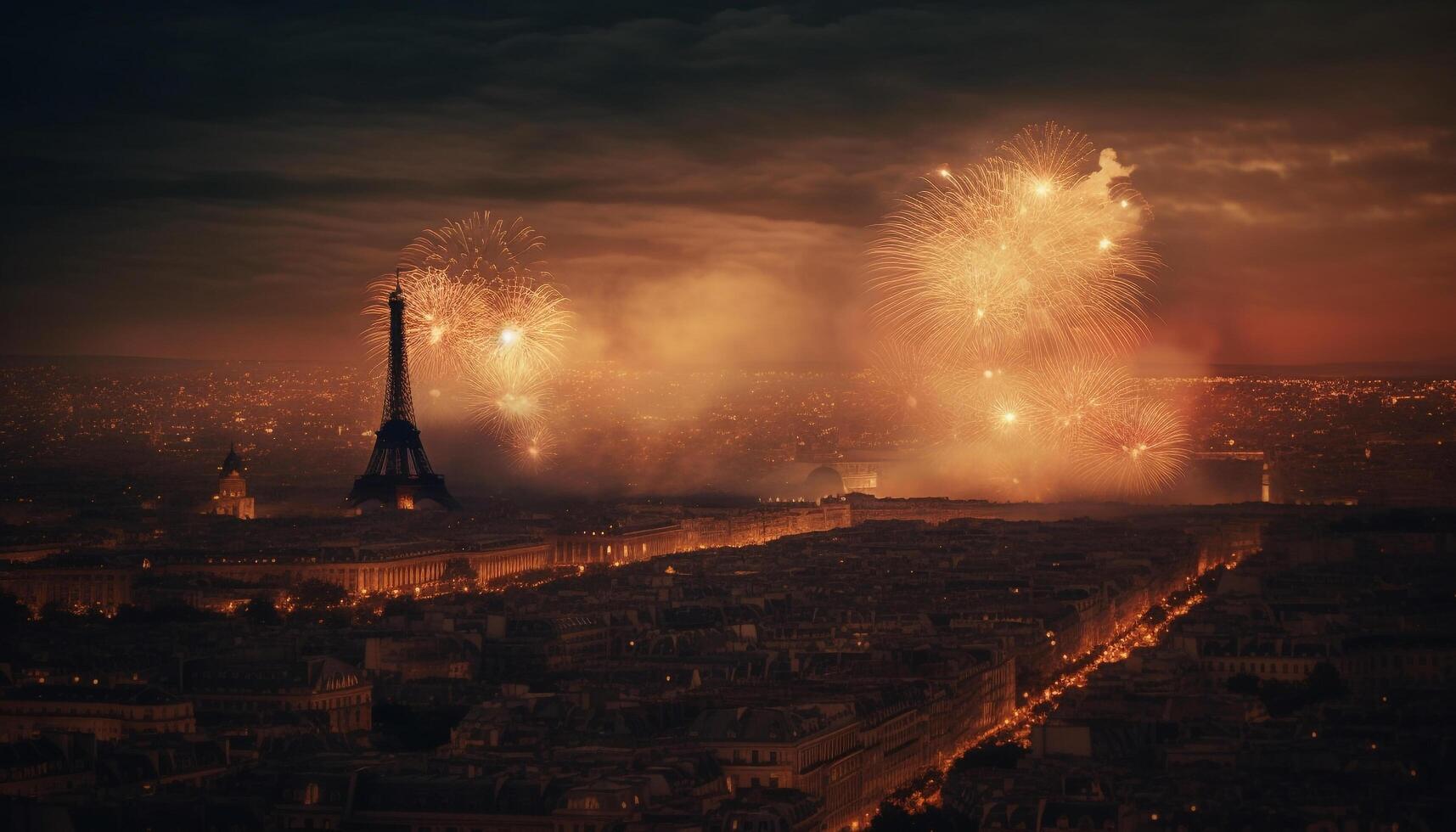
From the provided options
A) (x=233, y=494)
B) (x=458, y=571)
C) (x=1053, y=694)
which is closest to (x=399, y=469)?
(x=233, y=494)

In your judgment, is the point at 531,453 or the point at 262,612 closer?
Result: the point at 262,612

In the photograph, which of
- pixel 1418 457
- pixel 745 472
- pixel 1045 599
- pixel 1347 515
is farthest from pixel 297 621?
pixel 745 472

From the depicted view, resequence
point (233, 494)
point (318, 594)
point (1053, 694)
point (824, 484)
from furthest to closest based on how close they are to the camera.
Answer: point (824, 484), point (233, 494), point (318, 594), point (1053, 694)

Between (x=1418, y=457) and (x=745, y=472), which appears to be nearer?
(x=1418, y=457)

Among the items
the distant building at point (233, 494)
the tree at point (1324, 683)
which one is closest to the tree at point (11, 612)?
the tree at point (1324, 683)

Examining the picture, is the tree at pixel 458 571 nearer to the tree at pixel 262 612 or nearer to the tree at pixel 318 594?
the tree at pixel 318 594

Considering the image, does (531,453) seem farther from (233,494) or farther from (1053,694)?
(1053,694)

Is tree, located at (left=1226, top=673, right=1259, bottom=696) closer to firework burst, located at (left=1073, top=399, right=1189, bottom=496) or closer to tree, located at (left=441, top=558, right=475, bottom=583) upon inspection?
tree, located at (left=441, top=558, right=475, bottom=583)

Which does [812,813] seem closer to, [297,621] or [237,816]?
[237,816]

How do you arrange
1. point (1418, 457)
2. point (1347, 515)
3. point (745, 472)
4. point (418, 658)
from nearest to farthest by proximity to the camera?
point (418, 658)
point (1347, 515)
point (1418, 457)
point (745, 472)

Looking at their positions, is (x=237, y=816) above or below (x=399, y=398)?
below
